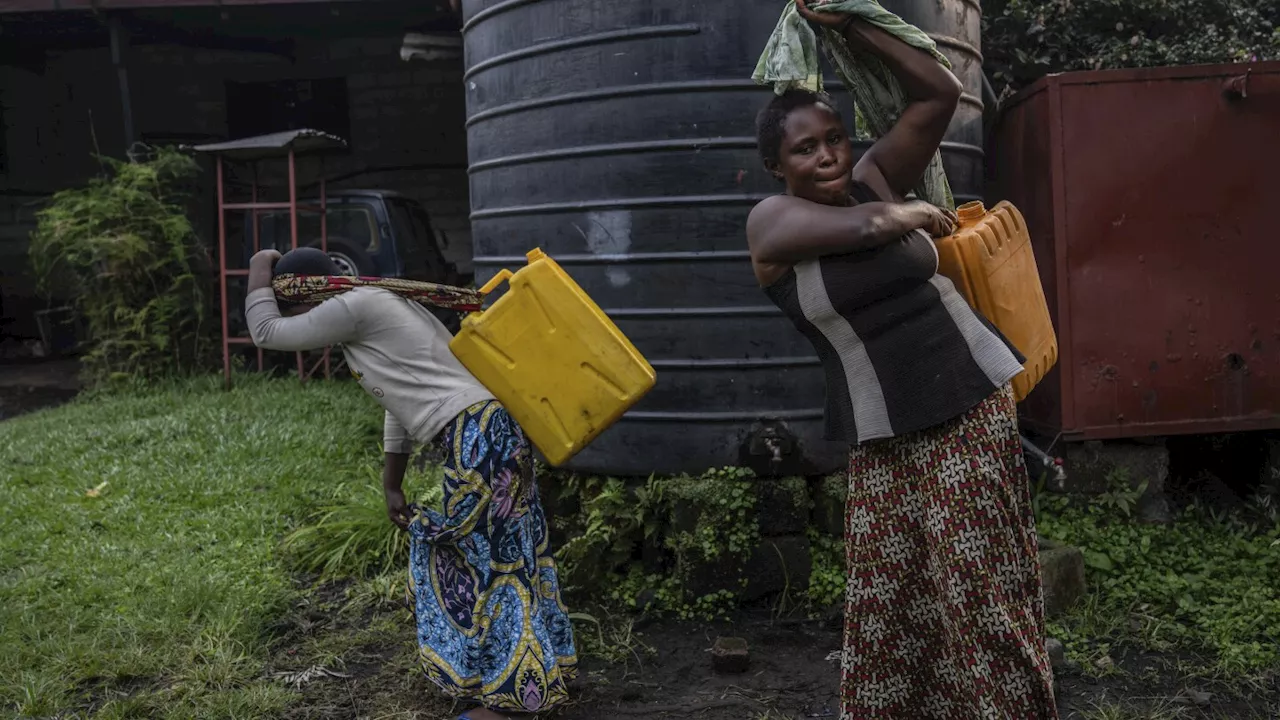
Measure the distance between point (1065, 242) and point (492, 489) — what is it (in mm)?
2585

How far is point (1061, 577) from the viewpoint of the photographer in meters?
3.66

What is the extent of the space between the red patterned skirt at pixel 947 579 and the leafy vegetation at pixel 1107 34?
11.2 ft

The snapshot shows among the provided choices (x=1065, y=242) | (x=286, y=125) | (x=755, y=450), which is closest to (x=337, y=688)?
(x=755, y=450)

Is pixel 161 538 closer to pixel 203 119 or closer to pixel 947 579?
pixel 947 579

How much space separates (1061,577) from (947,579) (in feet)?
5.79

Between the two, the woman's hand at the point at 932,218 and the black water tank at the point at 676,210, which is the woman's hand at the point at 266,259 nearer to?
the black water tank at the point at 676,210

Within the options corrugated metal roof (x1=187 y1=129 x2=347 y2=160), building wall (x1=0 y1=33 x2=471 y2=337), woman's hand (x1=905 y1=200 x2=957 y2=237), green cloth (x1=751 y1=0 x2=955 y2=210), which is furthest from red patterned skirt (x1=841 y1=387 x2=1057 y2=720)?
building wall (x1=0 y1=33 x2=471 y2=337)

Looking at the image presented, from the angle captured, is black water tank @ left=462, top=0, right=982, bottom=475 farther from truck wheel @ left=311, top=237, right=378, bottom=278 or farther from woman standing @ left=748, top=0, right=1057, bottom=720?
truck wheel @ left=311, top=237, right=378, bottom=278

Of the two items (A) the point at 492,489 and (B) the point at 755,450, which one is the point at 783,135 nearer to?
(A) the point at 492,489

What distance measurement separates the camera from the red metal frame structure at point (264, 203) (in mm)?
8312

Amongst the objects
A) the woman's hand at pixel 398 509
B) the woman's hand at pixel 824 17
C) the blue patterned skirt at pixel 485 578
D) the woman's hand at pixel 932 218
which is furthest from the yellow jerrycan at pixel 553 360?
the woman's hand at pixel 824 17

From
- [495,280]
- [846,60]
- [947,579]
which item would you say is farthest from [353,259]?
[947,579]

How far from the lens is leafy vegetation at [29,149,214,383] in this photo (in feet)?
27.4

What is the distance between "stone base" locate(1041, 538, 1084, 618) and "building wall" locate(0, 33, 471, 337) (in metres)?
8.38
